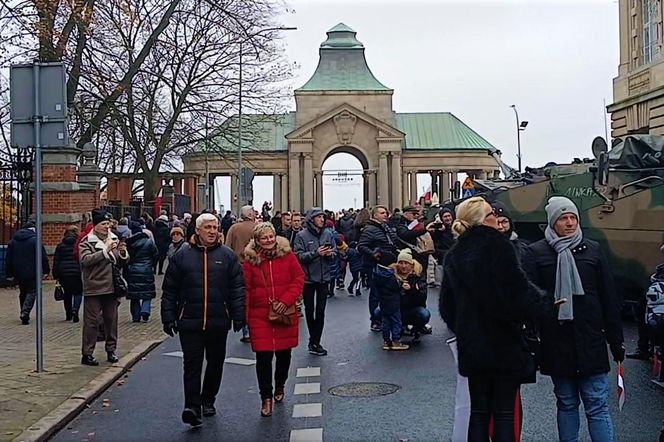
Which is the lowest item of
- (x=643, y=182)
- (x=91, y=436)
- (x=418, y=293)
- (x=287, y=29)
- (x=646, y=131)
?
(x=91, y=436)

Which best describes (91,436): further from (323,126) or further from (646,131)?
(323,126)

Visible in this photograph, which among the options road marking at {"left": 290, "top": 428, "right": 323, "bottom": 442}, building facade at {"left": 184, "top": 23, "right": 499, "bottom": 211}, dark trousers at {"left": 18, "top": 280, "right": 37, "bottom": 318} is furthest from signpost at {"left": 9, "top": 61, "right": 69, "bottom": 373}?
building facade at {"left": 184, "top": 23, "right": 499, "bottom": 211}

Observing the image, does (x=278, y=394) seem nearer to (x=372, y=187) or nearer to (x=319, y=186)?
(x=319, y=186)

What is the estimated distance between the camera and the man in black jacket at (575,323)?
6000 mm

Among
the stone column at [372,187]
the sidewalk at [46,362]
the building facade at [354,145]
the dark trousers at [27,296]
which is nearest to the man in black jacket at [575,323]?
the sidewalk at [46,362]

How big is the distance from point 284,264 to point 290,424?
1490 mm

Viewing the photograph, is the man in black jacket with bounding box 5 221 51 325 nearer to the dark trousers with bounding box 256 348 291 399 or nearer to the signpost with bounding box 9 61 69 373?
the signpost with bounding box 9 61 69 373

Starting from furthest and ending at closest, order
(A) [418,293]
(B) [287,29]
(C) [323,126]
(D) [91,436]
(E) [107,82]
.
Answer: (C) [323,126]
(B) [287,29]
(E) [107,82]
(A) [418,293]
(D) [91,436]

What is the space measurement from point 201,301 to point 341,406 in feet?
5.42

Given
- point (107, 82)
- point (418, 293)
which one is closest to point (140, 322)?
point (418, 293)

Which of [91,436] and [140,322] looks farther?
[140,322]

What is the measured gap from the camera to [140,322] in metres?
15.5

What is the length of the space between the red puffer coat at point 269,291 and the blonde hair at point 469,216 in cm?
291

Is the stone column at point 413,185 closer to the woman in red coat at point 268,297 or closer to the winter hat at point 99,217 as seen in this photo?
the winter hat at point 99,217
